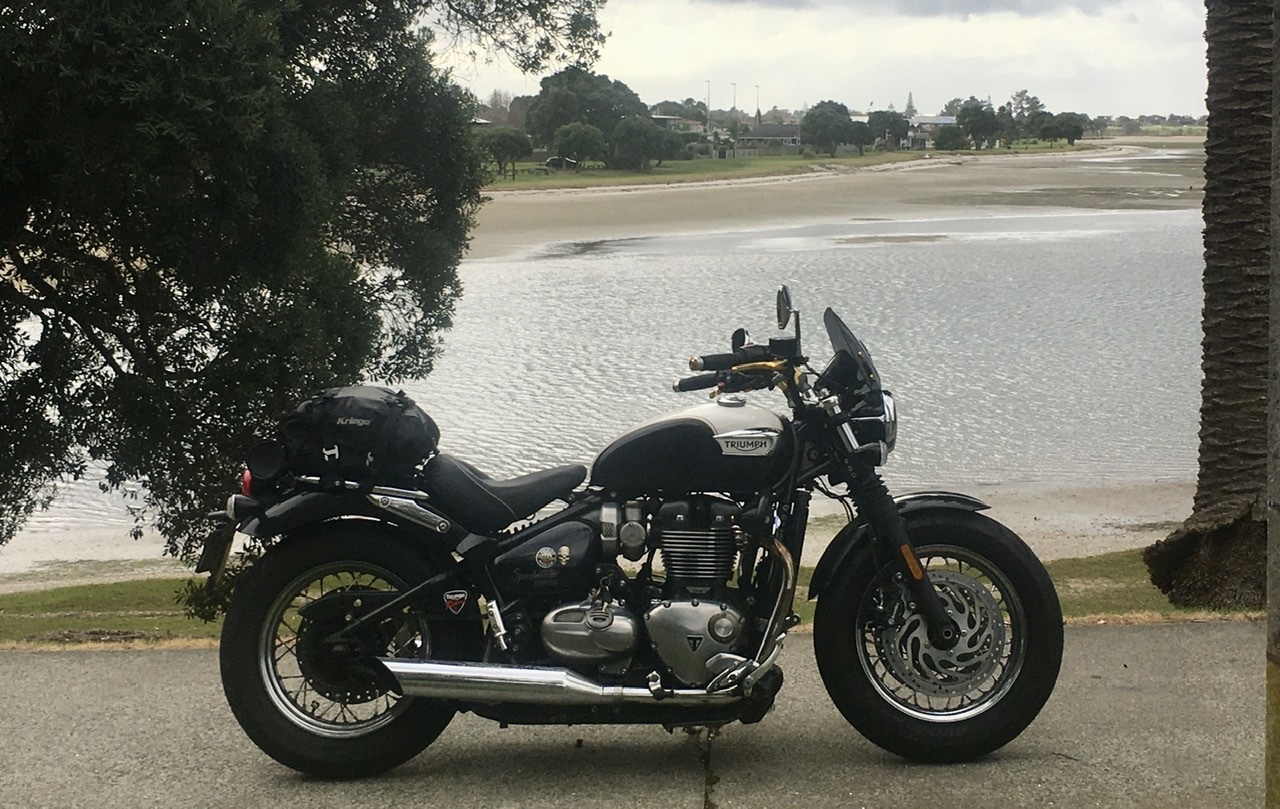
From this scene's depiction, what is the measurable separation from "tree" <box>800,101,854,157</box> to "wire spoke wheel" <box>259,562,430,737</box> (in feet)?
339

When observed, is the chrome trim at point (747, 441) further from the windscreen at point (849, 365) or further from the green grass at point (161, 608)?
the green grass at point (161, 608)

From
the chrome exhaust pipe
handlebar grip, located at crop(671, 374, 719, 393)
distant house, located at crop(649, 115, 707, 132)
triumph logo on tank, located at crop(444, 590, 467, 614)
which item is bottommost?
the chrome exhaust pipe

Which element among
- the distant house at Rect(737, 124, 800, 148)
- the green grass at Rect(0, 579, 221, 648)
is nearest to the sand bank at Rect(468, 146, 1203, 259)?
the green grass at Rect(0, 579, 221, 648)

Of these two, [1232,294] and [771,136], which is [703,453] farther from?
[771,136]

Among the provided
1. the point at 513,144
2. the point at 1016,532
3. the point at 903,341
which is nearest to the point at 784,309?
the point at 1016,532

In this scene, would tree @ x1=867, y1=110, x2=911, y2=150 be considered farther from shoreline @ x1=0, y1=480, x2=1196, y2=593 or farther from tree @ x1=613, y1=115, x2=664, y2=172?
shoreline @ x1=0, y1=480, x2=1196, y2=593

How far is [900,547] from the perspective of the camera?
187 inches

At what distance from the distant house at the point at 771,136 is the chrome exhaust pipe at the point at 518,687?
111 metres

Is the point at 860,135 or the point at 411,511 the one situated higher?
the point at 860,135

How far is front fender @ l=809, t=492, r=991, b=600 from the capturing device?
4855mm

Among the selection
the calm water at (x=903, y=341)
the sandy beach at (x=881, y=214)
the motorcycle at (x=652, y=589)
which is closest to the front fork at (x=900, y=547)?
the motorcycle at (x=652, y=589)

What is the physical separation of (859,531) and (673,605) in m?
0.67

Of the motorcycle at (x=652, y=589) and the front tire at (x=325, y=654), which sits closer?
the motorcycle at (x=652, y=589)

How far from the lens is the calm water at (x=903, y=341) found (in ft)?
59.8
